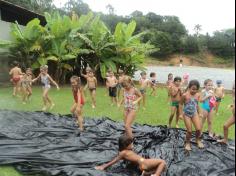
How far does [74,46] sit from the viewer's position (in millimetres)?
19062

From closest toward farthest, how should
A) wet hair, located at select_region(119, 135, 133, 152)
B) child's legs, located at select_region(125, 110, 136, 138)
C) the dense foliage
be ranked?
wet hair, located at select_region(119, 135, 133, 152) < child's legs, located at select_region(125, 110, 136, 138) < the dense foliage

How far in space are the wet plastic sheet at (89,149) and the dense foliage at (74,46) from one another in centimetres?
948

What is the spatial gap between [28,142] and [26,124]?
187 centimetres

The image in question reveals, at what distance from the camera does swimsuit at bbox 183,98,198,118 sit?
7.19 m

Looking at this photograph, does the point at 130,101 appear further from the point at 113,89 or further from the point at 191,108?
the point at 113,89

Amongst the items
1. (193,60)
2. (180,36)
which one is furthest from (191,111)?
(193,60)

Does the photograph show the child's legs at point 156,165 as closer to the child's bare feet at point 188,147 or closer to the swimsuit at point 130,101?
the child's bare feet at point 188,147

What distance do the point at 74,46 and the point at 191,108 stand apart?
1269 centimetres

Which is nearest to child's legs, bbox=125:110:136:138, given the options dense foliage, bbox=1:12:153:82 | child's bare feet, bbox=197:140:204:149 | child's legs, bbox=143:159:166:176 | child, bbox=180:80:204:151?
child, bbox=180:80:204:151

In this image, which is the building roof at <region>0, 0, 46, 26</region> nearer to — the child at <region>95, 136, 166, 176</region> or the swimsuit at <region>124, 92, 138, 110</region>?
the swimsuit at <region>124, 92, 138, 110</region>

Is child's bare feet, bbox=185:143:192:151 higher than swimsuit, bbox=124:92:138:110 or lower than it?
lower

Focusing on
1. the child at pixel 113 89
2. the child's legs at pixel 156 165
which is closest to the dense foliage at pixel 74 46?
the child at pixel 113 89

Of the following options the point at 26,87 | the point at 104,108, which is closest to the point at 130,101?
the point at 104,108

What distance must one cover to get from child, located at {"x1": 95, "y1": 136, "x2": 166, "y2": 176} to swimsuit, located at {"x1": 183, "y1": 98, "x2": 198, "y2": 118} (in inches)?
70.7
